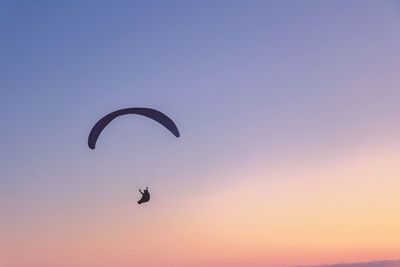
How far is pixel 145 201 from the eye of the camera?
31.0 meters

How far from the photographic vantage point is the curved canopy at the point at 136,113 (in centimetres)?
3080

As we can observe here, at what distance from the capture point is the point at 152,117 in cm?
3109

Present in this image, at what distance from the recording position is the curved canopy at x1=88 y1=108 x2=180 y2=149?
101 ft

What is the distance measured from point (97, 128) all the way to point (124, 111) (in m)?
2.33

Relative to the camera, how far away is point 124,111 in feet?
101

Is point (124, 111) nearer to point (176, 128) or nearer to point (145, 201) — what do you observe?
point (176, 128)

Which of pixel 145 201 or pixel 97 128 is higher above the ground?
pixel 97 128

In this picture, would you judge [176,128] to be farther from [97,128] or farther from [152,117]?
[97,128]

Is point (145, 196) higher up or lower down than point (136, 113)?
lower down

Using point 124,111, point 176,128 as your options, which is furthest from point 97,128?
point 176,128

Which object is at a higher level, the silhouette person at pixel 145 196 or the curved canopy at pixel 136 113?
the curved canopy at pixel 136 113

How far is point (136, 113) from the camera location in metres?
30.3

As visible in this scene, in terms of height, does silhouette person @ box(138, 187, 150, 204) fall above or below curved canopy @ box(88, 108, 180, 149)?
below

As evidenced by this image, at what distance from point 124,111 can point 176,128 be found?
359cm
